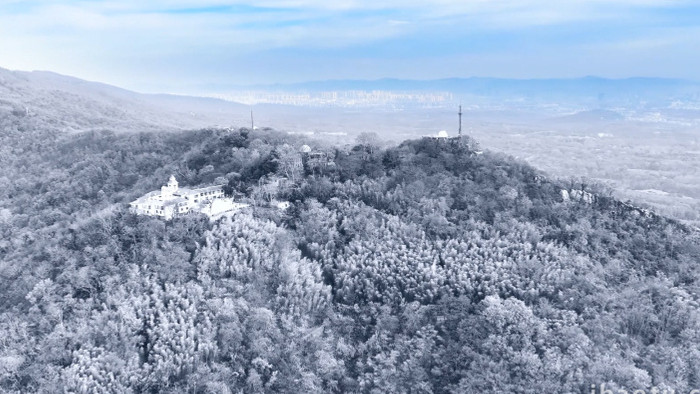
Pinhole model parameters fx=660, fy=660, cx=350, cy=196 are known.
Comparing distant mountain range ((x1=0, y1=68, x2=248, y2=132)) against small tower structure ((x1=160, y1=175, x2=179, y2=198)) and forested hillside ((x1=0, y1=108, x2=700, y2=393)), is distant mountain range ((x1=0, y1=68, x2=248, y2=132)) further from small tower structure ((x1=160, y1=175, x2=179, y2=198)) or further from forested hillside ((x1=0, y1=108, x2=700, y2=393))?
small tower structure ((x1=160, y1=175, x2=179, y2=198))

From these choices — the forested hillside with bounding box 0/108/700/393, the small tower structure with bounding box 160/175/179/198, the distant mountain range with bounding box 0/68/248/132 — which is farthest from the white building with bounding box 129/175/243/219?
the distant mountain range with bounding box 0/68/248/132

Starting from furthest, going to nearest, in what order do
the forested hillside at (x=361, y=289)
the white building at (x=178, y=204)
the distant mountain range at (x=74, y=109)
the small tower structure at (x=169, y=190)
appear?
the distant mountain range at (x=74, y=109) < the small tower structure at (x=169, y=190) < the white building at (x=178, y=204) < the forested hillside at (x=361, y=289)

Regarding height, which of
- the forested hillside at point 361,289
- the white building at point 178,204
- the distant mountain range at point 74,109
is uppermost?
the distant mountain range at point 74,109

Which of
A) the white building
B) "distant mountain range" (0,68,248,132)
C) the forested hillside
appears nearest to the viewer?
the forested hillside

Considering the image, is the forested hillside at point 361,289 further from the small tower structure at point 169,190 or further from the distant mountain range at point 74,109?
the distant mountain range at point 74,109

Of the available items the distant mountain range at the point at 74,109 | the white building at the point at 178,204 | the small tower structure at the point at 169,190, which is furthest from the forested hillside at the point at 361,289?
the distant mountain range at the point at 74,109

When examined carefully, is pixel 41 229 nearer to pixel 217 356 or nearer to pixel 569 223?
pixel 217 356

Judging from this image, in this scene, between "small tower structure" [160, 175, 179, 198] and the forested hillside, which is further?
"small tower structure" [160, 175, 179, 198]

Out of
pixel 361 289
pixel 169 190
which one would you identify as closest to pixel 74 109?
pixel 169 190
